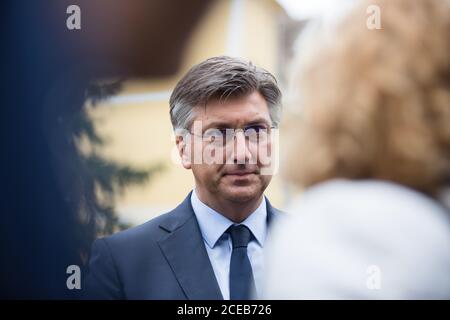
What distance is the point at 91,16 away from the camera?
212 cm

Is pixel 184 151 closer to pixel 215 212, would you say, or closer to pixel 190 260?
pixel 215 212

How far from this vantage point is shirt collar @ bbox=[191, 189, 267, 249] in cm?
188

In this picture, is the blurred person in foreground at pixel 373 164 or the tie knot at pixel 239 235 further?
the tie knot at pixel 239 235

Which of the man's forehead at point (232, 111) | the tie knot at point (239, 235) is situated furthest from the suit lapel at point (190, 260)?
the man's forehead at point (232, 111)

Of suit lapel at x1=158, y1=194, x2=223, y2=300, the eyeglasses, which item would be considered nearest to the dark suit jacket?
suit lapel at x1=158, y1=194, x2=223, y2=300

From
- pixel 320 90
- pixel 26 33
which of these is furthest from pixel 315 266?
pixel 26 33

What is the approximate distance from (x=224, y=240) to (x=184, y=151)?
1.15ft

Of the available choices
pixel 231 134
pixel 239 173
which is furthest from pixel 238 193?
pixel 231 134

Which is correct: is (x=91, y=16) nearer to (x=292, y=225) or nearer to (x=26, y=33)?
(x=26, y=33)

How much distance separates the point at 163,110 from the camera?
201 cm

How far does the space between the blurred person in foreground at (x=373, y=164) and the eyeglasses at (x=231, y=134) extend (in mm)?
617

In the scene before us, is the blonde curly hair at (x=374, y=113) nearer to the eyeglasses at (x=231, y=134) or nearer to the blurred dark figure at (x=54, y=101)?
the eyeglasses at (x=231, y=134)

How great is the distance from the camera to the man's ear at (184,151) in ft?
6.42

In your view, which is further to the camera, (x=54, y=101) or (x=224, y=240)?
(x=54, y=101)
